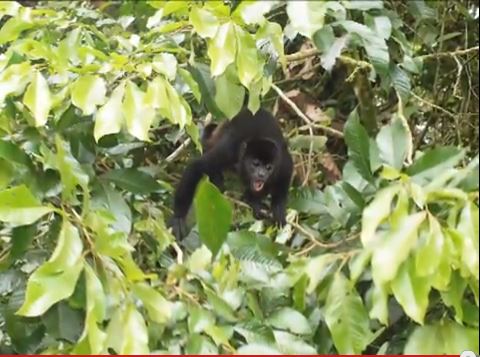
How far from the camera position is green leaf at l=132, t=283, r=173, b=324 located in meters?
1.39

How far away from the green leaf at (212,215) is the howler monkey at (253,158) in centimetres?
141

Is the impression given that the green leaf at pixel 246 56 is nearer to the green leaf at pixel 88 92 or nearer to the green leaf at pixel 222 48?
the green leaf at pixel 222 48

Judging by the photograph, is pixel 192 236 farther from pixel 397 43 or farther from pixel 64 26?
pixel 397 43

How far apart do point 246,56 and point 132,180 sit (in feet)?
1.45

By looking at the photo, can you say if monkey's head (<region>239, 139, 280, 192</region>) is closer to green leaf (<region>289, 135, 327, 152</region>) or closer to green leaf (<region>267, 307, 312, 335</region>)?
green leaf (<region>289, 135, 327, 152</region>)

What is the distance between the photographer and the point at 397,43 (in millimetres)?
2645

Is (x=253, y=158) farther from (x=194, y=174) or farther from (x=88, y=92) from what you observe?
(x=88, y=92)

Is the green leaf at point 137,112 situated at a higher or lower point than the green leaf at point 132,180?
higher

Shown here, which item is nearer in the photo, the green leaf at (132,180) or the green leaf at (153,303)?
the green leaf at (153,303)

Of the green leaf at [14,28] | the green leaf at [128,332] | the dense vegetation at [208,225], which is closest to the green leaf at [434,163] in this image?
the dense vegetation at [208,225]

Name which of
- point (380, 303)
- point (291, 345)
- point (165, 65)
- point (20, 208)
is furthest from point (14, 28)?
point (380, 303)

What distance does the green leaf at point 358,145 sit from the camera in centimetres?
168

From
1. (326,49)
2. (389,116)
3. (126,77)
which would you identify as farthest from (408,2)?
(126,77)

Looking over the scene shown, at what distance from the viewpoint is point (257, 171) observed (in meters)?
3.13
